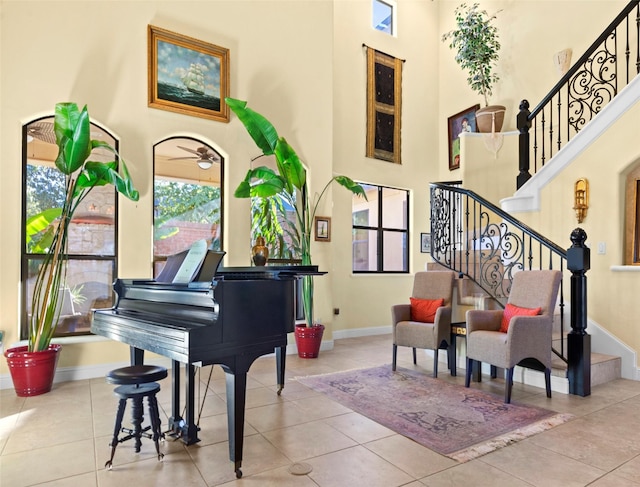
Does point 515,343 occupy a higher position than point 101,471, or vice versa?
point 515,343

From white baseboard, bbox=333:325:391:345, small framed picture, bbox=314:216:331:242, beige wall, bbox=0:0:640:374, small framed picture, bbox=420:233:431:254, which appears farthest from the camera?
small framed picture, bbox=420:233:431:254

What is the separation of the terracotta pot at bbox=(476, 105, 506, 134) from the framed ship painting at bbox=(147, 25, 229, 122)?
4153 mm

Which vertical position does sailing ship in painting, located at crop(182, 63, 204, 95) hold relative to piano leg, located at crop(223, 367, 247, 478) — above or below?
above

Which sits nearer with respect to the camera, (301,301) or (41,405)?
(41,405)

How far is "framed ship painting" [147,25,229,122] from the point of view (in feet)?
15.8

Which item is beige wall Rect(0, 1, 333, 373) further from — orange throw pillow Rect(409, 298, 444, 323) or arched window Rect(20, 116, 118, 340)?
orange throw pillow Rect(409, 298, 444, 323)

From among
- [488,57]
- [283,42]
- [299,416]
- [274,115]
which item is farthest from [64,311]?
[488,57]

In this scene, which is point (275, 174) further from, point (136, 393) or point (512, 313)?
point (136, 393)

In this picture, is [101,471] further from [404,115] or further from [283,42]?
[404,115]

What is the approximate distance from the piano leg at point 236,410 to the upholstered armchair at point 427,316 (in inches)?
97.8

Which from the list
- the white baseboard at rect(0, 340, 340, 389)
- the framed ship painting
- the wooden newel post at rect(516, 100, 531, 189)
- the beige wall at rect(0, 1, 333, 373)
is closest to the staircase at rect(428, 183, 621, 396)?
the wooden newel post at rect(516, 100, 531, 189)

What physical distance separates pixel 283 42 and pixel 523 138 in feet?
11.6

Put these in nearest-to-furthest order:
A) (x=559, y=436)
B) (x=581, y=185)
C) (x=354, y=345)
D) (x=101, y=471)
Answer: (x=101, y=471) → (x=559, y=436) → (x=581, y=185) → (x=354, y=345)

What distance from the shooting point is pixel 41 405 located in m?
3.53
